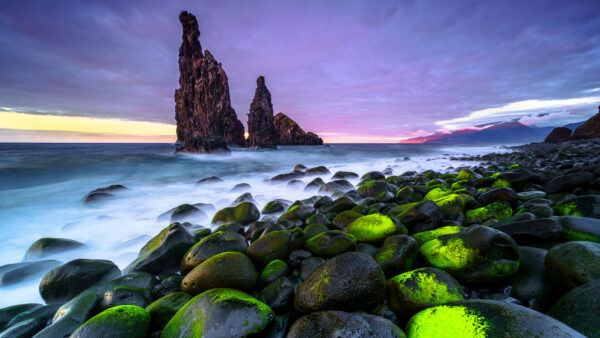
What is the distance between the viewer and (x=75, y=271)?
7.74 ft

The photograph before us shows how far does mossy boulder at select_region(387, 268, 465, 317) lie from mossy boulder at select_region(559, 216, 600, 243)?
135 cm

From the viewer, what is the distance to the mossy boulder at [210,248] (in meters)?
2.49

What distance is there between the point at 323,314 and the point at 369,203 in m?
3.26

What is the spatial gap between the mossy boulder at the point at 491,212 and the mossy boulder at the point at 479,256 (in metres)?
1.46

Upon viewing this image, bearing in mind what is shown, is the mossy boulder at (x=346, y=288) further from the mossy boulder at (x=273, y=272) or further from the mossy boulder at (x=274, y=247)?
the mossy boulder at (x=274, y=247)

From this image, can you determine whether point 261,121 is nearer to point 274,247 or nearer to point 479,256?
point 274,247

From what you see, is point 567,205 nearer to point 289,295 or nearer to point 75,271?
point 289,295

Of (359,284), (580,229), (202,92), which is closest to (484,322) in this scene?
(359,284)

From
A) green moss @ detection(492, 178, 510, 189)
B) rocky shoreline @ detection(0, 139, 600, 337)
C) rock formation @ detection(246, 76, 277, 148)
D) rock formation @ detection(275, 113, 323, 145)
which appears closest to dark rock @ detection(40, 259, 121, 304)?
rocky shoreline @ detection(0, 139, 600, 337)

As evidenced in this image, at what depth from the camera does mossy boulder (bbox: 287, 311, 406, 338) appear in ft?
3.93

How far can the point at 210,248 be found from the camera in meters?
2.54

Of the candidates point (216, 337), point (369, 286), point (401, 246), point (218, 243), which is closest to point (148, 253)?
point (218, 243)

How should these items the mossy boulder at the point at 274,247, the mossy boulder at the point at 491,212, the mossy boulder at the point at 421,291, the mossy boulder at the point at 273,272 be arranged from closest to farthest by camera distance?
the mossy boulder at the point at 421,291
the mossy boulder at the point at 273,272
the mossy boulder at the point at 274,247
the mossy boulder at the point at 491,212

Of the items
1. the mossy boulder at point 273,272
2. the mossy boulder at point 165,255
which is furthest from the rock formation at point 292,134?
the mossy boulder at point 273,272
